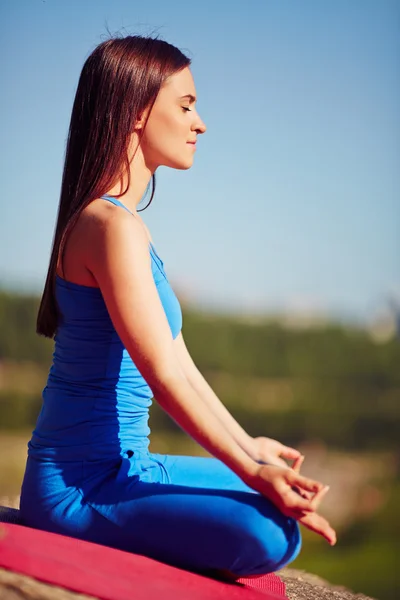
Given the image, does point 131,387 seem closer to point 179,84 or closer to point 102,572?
point 102,572

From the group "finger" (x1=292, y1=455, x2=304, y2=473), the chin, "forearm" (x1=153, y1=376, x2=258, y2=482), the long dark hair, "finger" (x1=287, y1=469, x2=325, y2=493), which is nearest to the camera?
"finger" (x1=287, y1=469, x2=325, y2=493)

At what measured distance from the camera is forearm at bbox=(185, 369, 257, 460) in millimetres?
2146

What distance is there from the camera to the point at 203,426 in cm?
173

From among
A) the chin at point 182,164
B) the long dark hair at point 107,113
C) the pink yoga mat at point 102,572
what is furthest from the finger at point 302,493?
the chin at point 182,164

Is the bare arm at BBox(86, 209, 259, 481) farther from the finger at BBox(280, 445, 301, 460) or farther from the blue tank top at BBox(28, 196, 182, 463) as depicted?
the finger at BBox(280, 445, 301, 460)

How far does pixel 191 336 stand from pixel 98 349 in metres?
12.0

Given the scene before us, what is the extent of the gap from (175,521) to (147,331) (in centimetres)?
46

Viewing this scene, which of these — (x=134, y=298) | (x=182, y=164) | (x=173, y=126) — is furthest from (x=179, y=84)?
(x=134, y=298)

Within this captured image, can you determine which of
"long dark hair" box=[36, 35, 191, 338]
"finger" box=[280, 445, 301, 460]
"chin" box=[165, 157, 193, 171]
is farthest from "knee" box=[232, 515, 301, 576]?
"chin" box=[165, 157, 193, 171]

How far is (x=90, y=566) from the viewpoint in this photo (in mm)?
1732

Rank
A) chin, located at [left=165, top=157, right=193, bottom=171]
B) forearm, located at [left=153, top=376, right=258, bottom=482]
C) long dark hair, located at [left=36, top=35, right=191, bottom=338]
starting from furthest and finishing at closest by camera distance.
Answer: chin, located at [left=165, top=157, right=193, bottom=171] < long dark hair, located at [left=36, top=35, right=191, bottom=338] < forearm, located at [left=153, top=376, right=258, bottom=482]

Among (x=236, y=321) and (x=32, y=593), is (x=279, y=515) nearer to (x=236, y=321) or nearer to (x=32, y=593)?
(x=32, y=593)

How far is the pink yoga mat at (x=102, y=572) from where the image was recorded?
1.68 m

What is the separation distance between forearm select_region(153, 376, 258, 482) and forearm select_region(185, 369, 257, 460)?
326 millimetres
